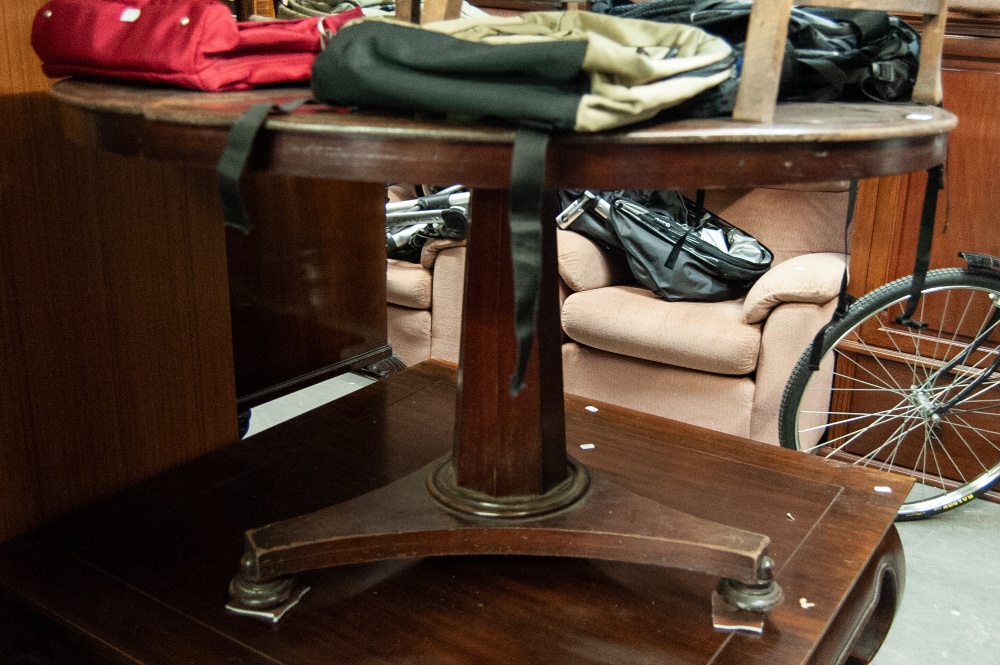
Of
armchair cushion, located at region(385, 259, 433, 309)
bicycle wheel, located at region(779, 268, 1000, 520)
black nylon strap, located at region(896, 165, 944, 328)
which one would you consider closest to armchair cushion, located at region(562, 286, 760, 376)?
bicycle wheel, located at region(779, 268, 1000, 520)

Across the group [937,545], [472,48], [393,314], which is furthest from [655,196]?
[472,48]

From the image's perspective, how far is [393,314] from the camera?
3.06 m

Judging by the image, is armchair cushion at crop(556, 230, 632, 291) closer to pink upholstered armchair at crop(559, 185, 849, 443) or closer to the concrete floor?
pink upholstered armchair at crop(559, 185, 849, 443)

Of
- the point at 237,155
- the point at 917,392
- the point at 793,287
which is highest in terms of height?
the point at 237,155

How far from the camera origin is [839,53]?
1071 millimetres

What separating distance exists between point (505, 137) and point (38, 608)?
29.2 inches

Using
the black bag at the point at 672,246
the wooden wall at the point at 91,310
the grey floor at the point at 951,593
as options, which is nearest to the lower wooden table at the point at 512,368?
the wooden wall at the point at 91,310

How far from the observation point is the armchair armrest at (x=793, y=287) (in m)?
2.25

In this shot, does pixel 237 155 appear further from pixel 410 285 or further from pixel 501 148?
pixel 410 285

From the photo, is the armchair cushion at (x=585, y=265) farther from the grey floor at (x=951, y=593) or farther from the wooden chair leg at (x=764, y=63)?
Result: the wooden chair leg at (x=764, y=63)

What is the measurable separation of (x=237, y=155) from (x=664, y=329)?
1778mm

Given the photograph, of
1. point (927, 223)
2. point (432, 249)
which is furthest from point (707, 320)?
point (927, 223)

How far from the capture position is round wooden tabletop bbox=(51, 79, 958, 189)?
29.1 inches

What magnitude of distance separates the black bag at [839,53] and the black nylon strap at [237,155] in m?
0.54
